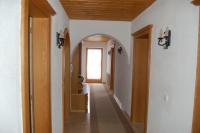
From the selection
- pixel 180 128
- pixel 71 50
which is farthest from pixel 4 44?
pixel 71 50

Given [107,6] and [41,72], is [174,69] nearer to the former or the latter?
[41,72]

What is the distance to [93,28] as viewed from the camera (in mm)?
4281

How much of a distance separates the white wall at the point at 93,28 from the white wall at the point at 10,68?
10.2 feet

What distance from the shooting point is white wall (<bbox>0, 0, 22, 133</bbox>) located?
117cm

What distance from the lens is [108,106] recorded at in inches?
214

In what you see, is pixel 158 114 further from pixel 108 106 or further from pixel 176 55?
pixel 108 106

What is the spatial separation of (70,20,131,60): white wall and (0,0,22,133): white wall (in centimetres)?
312

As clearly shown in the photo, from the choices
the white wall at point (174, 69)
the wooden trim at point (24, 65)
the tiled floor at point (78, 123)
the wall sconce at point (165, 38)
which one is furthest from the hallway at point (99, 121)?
the wooden trim at point (24, 65)

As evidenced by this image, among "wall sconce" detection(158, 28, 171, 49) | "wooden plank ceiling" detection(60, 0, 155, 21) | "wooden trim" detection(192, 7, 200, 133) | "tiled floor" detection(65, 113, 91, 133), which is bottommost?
"tiled floor" detection(65, 113, 91, 133)

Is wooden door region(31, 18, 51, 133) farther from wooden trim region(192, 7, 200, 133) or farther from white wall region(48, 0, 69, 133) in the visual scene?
wooden trim region(192, 7, 200, 133)

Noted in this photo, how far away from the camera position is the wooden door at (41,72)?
2.01 metres

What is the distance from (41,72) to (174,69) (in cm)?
148

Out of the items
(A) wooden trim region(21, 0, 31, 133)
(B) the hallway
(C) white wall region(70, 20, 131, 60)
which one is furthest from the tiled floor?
(A) wooden trim region(21, 0, 31, 133)

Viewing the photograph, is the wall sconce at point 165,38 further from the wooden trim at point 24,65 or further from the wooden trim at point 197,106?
the wooden trim at point 24,65
